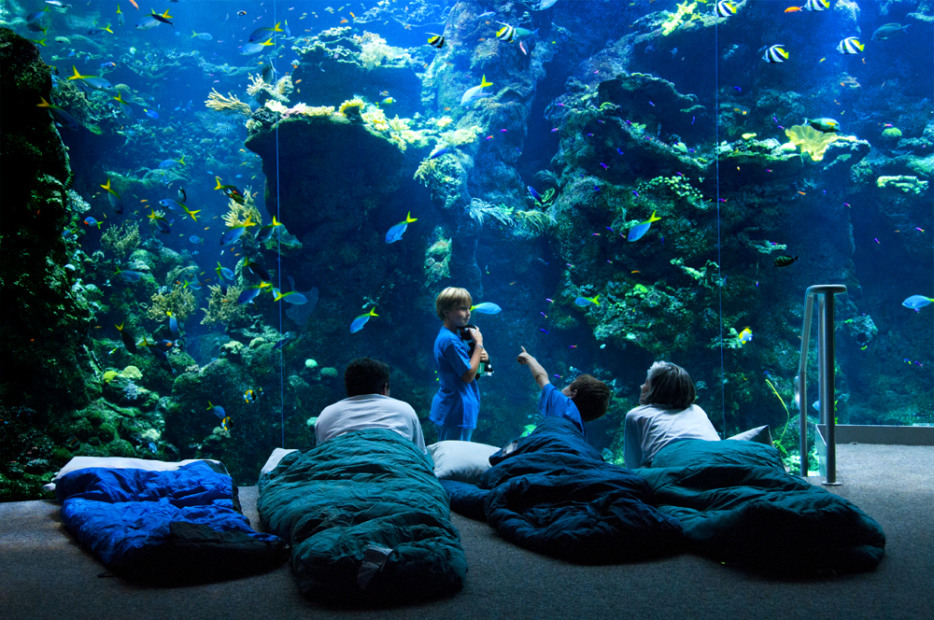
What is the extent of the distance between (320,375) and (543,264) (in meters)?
3.91

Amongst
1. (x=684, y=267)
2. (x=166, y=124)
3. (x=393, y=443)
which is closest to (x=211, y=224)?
(x=166, y=124)

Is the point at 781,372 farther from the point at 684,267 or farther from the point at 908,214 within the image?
the point at 908,214

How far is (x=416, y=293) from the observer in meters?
8.13

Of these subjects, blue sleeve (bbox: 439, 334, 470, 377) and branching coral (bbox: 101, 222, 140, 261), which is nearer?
blue sleeve (bbox: 439, 334, 470, 377)

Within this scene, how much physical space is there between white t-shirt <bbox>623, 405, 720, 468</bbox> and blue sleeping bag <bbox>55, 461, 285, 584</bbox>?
1900 mm

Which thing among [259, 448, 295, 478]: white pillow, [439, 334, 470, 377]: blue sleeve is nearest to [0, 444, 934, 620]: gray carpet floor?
[259, 448, 295, 478]: white pillow

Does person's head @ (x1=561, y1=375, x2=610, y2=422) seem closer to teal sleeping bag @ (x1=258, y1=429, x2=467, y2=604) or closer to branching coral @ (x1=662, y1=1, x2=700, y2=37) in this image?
teal sleeping bag @ (x1=258, y1=429, x2=467, y2=604)

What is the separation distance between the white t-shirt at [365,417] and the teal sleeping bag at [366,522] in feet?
0.41

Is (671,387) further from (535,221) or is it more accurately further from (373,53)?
(373,53)

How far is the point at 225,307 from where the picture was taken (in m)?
8.97

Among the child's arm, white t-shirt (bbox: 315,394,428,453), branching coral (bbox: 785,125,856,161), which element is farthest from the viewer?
branching coral (bbox: 785,125,856,161)

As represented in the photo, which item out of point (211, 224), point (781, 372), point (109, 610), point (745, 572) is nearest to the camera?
point (109, 610)

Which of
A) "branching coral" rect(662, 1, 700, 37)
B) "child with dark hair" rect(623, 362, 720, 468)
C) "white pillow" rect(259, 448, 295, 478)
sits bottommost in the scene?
"white pillow" rect(259, 448, 295, 478)

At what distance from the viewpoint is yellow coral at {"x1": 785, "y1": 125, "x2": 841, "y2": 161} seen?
850 cm
